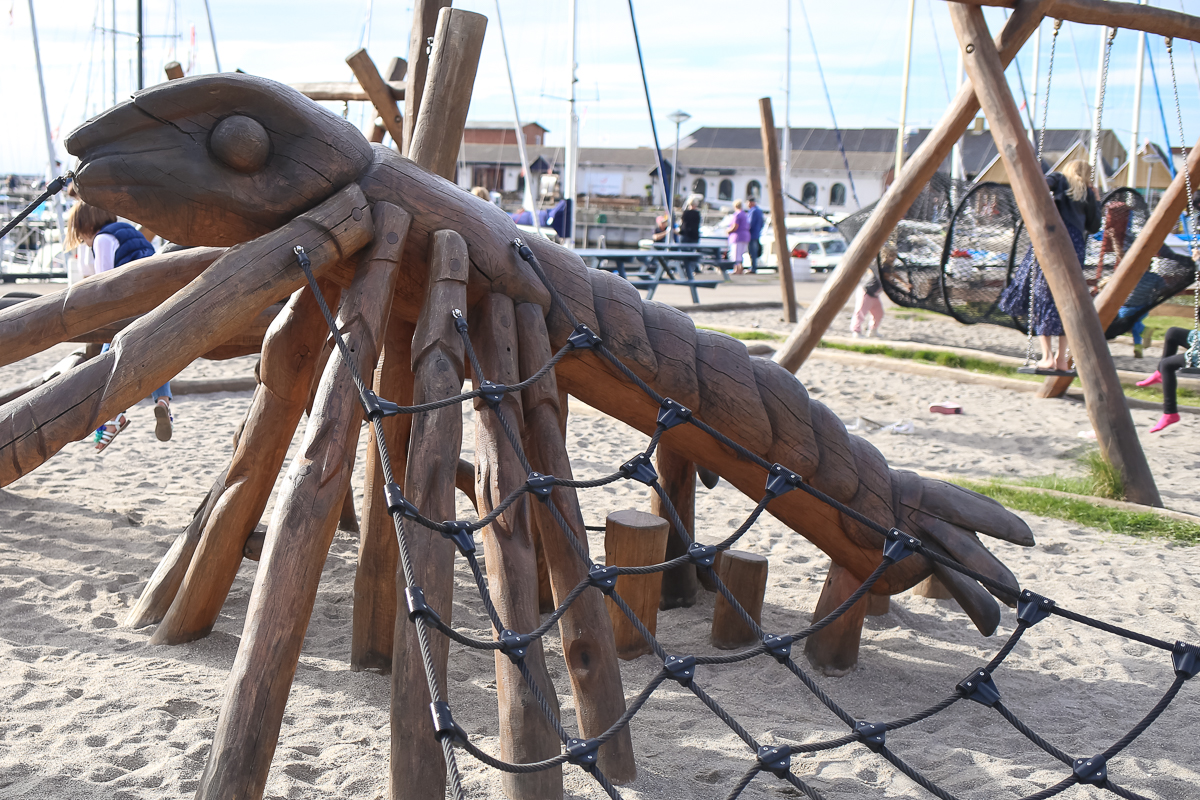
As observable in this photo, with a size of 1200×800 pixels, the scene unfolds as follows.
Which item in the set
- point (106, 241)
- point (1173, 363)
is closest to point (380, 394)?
point (106, 241)

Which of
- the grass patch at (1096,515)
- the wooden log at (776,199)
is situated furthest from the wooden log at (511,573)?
the wooden log at (776,199)

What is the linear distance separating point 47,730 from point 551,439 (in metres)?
1.58

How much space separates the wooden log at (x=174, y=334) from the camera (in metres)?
2.02

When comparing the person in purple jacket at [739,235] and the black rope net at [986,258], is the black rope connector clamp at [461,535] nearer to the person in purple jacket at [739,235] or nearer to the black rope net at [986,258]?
the black rope net at [986,258]

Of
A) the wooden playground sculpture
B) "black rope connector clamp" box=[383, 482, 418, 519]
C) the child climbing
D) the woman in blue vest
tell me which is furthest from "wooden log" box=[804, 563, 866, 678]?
the child climbing

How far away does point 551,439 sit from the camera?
8.54ft

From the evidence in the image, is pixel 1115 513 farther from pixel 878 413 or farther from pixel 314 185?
pixel 314 185

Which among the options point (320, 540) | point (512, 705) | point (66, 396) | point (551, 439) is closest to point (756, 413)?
point (551, 439)

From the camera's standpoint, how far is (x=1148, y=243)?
661 cm

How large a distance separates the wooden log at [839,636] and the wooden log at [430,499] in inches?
59.6

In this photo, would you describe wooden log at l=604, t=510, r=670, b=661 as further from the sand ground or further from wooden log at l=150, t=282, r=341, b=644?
wooden log at l=150, t=282, r=341, b=644

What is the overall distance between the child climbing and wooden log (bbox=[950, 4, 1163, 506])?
111cm

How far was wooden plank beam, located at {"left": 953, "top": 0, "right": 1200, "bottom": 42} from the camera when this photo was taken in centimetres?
524

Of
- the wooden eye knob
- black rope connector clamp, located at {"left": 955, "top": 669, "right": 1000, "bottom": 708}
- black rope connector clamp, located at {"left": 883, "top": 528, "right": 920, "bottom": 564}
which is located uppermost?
the wooden eye knob
